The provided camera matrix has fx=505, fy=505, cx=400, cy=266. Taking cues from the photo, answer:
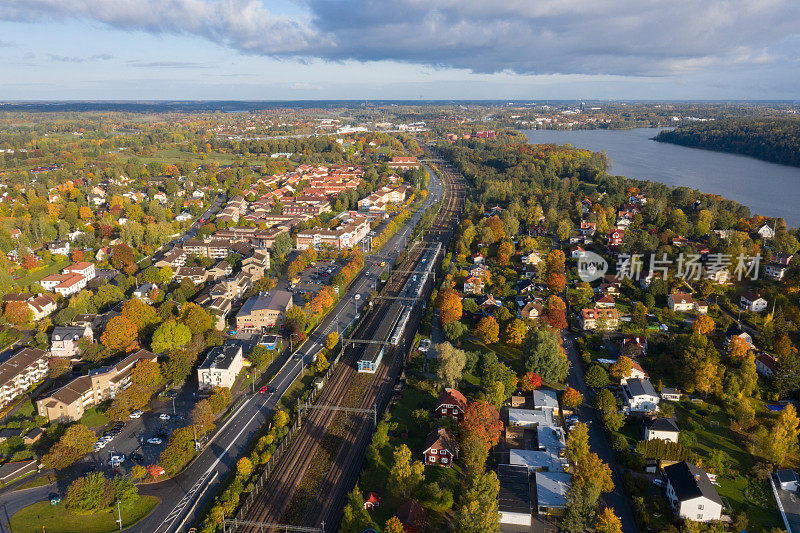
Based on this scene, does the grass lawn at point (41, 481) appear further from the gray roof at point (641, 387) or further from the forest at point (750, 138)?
the forest at point (750, 138)

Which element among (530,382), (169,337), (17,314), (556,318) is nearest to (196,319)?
(169,337)

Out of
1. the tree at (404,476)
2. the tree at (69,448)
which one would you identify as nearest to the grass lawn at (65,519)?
the tree at (69,448)

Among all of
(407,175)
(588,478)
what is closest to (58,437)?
(588,478)

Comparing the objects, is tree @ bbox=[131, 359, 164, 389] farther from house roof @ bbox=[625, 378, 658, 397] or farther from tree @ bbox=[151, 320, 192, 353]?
house roof @ bbox=[625, 378, 658, 397]

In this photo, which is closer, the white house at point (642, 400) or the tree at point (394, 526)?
the tree at point (394, 526)

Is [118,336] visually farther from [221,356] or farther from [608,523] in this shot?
[608,523]

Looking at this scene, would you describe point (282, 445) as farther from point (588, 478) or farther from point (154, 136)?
point (154, 136)
